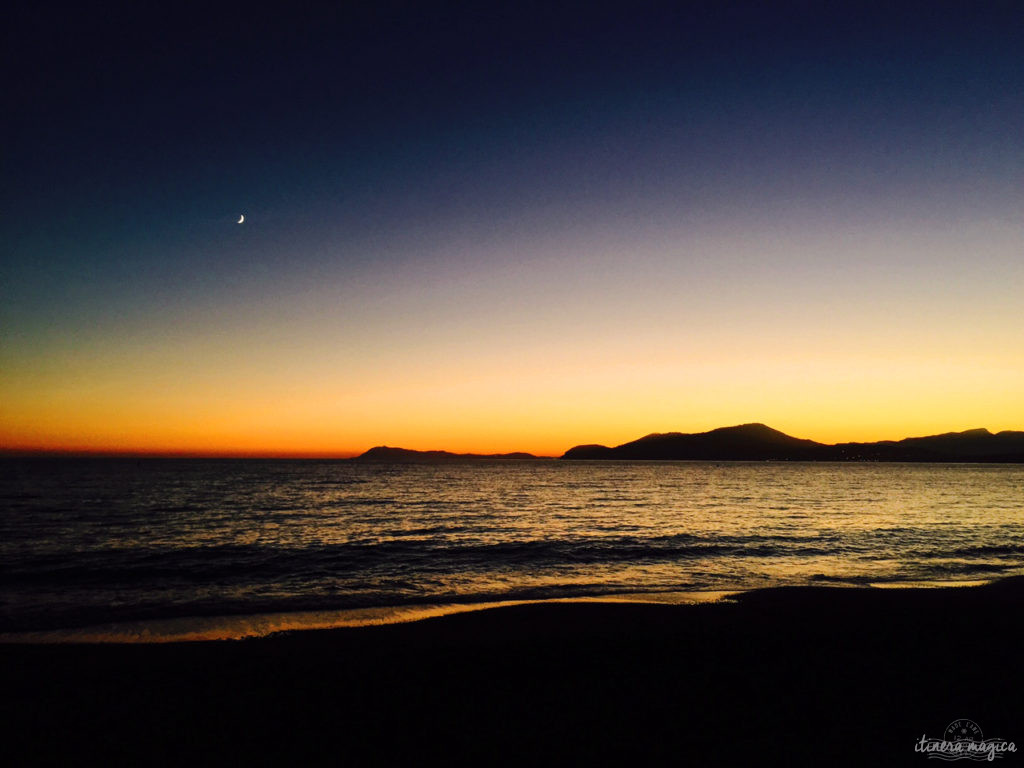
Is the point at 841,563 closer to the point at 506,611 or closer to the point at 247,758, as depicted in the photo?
the point at 506,611

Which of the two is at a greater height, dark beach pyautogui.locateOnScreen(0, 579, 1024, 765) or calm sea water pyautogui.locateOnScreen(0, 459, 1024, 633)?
dark beach pyautogui.locateOnScreen(0, 579, 1024, 765)

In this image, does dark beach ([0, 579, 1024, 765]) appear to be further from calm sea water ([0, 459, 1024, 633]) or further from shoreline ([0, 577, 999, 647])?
calm sea water ([0, 459, 1024, 633])

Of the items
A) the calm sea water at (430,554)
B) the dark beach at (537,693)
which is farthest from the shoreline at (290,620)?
the dark beach at (537,693)

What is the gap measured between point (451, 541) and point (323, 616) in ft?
54.9

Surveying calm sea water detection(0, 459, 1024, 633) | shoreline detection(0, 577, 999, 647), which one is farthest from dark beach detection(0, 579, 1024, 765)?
calm sea water detection(0, 459, 1024, 633)

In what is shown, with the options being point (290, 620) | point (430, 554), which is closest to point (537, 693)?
point (290, 620)

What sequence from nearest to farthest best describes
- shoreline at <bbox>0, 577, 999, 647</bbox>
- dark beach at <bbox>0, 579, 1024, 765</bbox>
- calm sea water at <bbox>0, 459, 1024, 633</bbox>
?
1. dark beach at <bbox>0, 579, 1024, 765</bbox>
2. shoreline at <bbox>0, 577, 999, 647</bbox>
3. calm sea water at <bbox>0, 459, 1024, 633</bbox>

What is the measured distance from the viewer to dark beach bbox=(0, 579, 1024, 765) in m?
7.69

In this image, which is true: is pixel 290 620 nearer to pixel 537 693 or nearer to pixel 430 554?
pixel 537 693

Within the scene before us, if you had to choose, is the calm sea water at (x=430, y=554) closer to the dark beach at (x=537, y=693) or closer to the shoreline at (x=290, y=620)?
the shoreline at (x=290, y=620)

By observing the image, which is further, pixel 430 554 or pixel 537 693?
pixel 430 554

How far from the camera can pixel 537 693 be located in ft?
31.4

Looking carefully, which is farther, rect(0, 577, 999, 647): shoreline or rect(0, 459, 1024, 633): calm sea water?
rect(0, 459, 1024, 633): calm sea water

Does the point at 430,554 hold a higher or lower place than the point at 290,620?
lower
